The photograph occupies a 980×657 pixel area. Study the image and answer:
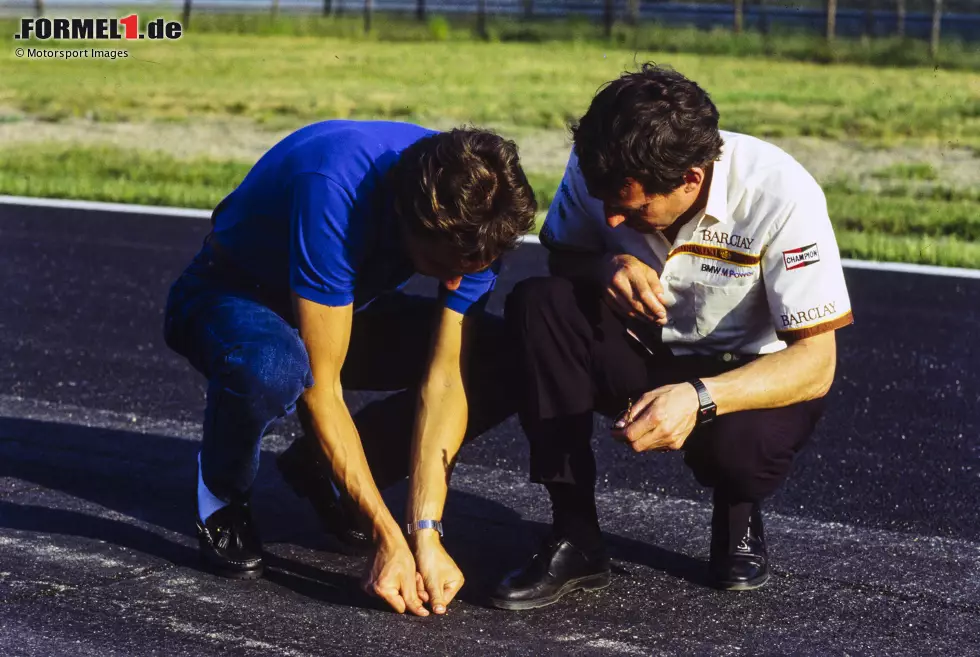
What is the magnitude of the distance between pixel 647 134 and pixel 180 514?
5.99 ft

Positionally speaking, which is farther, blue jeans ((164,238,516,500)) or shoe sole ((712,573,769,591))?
shoe sole ((712,573,769,591))

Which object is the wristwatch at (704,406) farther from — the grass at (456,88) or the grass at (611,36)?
the grass at (611,36)

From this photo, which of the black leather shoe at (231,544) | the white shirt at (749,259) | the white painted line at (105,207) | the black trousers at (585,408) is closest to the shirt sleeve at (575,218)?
the white shirt at (749,259)

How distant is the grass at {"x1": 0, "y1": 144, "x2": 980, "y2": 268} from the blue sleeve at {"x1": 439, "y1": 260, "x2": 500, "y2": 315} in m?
5.44

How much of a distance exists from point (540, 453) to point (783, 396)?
610 mm

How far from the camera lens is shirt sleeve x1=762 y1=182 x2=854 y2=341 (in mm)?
3336

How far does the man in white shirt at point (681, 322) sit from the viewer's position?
3.24 meters

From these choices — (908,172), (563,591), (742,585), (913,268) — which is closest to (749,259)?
(742,585)

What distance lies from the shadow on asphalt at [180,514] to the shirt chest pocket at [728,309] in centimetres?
65

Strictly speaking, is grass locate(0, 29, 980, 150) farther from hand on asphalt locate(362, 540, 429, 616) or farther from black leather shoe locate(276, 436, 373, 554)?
hand on asphalt locate(362, 540, 429, 616)

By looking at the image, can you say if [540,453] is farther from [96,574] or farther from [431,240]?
[96,574]

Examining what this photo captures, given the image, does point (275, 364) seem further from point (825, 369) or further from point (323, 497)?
point (825, 369)

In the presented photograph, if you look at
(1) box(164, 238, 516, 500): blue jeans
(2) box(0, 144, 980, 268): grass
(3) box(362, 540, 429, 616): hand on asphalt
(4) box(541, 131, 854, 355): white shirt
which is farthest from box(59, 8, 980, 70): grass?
(3) box(362, 540, 429, 616): hand on asphalt

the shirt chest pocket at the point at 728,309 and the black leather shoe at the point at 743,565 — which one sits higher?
the shirt chest pocket at the point at 728,309
